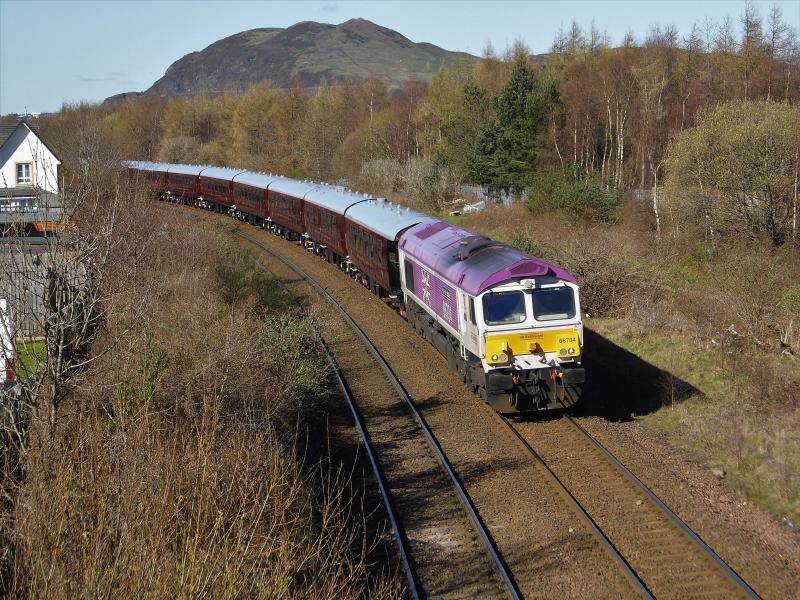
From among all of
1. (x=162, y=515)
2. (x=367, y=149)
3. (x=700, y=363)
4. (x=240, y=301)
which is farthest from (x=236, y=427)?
(x=367, y=149)

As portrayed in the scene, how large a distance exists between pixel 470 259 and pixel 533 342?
2.37m

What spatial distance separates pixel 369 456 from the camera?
1278 centimetres

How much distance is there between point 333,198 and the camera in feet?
103

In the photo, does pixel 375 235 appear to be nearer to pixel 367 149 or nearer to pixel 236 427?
pixel 236 427

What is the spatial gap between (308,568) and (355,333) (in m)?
13.6

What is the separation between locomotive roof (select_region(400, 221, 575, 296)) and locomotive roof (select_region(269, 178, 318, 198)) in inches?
647

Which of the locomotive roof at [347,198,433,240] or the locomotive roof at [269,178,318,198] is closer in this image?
the locomotive roof at [347,198,433,240]

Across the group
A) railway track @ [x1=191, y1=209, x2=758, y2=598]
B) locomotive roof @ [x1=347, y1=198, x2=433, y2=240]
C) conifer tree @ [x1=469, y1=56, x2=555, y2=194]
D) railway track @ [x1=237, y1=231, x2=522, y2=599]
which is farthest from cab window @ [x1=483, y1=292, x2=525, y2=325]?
conifer tree @ [x1=469, y1=56, x2=555, y2=194]

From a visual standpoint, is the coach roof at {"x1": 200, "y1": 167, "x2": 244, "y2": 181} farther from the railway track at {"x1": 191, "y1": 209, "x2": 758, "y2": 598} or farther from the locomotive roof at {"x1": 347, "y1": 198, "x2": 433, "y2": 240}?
the railway track at {"x1": 191, "y1": 209, "x2": 758, "y2": 598}

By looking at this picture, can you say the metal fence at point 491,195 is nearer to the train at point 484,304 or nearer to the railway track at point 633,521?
the train at point 484,304

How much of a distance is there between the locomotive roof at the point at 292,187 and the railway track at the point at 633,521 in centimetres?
2354

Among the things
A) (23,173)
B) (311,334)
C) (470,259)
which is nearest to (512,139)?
(23,173)

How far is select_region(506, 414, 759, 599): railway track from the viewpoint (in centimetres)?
892

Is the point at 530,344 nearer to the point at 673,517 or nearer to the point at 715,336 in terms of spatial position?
the point at 673,517
